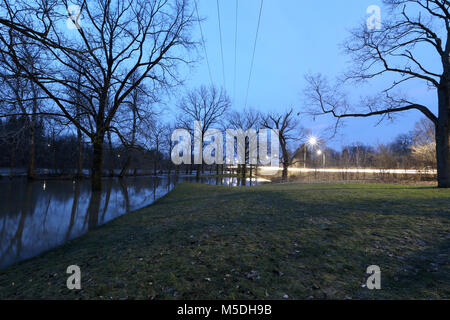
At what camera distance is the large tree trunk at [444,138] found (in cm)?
1004

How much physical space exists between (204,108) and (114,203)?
79.2 ft

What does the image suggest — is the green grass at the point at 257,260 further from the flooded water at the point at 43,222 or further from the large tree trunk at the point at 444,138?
the large tree trunk at the point at 444,138

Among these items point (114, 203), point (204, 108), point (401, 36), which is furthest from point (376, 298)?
point (204, 108)

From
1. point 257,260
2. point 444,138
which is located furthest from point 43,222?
point 444,138

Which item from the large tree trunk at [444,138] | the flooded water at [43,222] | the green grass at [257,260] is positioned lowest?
the flooded water at [43,222]

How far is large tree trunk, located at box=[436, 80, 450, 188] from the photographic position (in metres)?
10.0

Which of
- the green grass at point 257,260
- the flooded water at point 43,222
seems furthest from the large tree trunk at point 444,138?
the flooded water at point 43,222

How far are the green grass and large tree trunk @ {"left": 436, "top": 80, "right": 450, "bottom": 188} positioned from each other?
773 cm

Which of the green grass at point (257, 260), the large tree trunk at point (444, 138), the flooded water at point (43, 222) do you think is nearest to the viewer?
the green grass at point (257, 260)

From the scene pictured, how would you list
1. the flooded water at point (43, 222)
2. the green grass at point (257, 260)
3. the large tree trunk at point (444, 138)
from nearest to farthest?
the green grass at point (257, 260) < the flooded water at point (43, 222) < the large tree trunk at point (444, 138)

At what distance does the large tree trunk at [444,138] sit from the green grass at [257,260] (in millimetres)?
7731

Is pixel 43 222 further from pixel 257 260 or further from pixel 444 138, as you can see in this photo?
pixel 444 138

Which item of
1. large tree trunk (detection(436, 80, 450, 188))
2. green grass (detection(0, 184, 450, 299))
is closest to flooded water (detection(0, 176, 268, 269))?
green grass (detection(0, 184, 450, 299))

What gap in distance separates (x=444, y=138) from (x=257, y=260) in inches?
544
